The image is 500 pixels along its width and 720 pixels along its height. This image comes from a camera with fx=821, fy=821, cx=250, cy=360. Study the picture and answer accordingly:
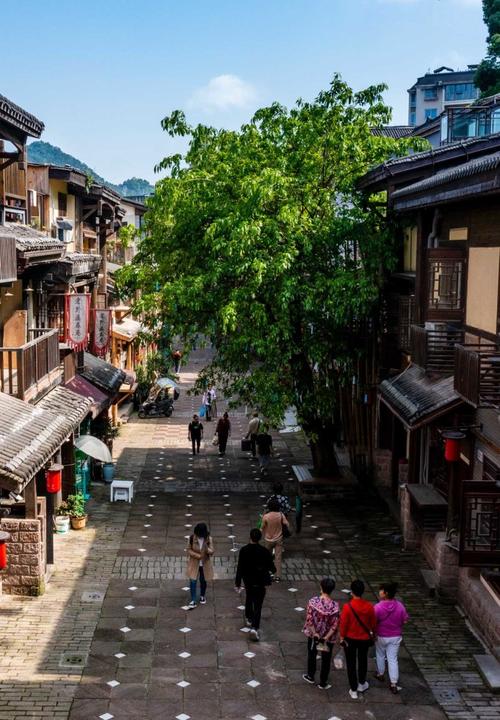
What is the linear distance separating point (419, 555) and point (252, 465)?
38.0 ft

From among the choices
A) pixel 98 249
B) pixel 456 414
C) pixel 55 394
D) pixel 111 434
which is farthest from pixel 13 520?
pixel 98 249

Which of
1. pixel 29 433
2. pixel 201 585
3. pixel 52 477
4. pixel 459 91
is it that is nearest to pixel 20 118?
pixel 29 433

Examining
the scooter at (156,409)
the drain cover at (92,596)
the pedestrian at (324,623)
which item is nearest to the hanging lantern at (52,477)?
the drain cover at (92,596)

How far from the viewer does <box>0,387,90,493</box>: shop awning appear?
45.6 feet

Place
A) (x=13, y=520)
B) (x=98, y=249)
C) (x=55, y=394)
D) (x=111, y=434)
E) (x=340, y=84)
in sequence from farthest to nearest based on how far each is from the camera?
(x=98, y=249), (x=111, y=434), (x=340, y=84), (x=55, y=394), (x=13, y=520)

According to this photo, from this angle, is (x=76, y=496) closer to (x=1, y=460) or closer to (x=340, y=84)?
(x=1, y=460)

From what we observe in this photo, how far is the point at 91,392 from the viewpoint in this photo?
25.7 metres

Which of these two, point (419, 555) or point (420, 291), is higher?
point (420, 291)

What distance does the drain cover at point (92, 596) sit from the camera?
16877mm

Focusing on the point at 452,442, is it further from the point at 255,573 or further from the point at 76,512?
the point at 76,512

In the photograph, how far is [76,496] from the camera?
22328 mm

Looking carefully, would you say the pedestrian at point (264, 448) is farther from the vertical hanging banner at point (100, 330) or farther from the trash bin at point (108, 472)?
the vertical hanging banner at point (100, 330)

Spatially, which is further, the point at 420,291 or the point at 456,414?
the point at 420,291

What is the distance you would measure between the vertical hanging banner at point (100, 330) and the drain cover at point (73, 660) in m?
17.7
